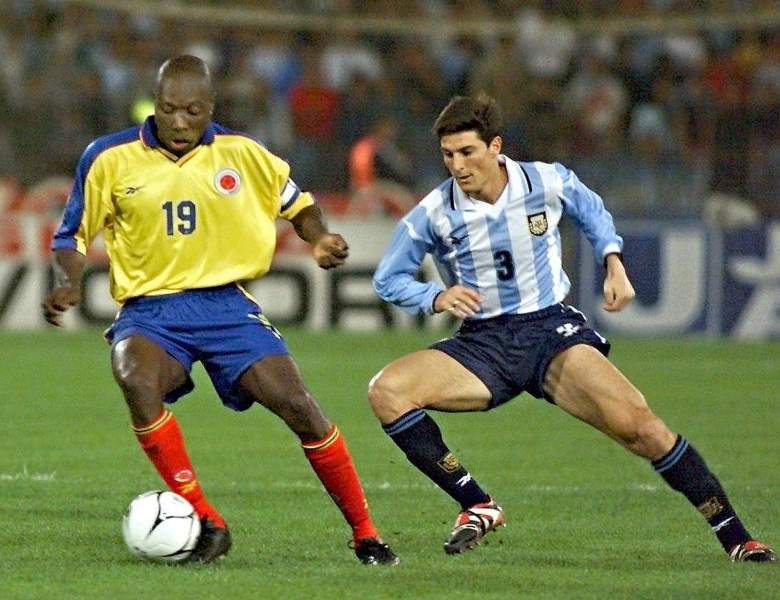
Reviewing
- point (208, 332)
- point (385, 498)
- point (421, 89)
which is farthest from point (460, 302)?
point (421, 89)

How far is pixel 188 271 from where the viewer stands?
6750 millimetres

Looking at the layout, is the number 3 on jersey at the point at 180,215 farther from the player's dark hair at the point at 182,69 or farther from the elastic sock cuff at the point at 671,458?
A: the elastic sock cuff at the point at 671,458

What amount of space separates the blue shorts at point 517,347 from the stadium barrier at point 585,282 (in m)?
11.1

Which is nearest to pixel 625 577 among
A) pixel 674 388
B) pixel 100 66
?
pixel 674 388

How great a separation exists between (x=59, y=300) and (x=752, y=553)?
9.35 feet

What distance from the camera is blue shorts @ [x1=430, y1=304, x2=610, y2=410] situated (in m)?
7.04

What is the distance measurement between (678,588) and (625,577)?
0.97 feet

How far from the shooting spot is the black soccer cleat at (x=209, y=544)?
21.8 ft

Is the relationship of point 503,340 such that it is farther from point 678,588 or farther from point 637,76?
point 637,76

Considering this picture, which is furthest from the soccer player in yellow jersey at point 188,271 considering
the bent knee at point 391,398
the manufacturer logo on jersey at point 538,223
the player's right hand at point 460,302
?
the manufacturer logo on jersey at point 538,223

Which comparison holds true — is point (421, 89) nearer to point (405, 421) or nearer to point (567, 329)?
point (567, 329)

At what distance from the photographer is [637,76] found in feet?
63.9

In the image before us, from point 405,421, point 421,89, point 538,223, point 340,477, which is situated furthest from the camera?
point 421,89

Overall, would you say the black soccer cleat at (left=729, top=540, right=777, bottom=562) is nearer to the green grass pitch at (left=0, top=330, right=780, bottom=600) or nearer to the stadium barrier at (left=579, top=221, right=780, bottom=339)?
the green grass pitch at (left=0, top=330, right=780, bottom=600)
